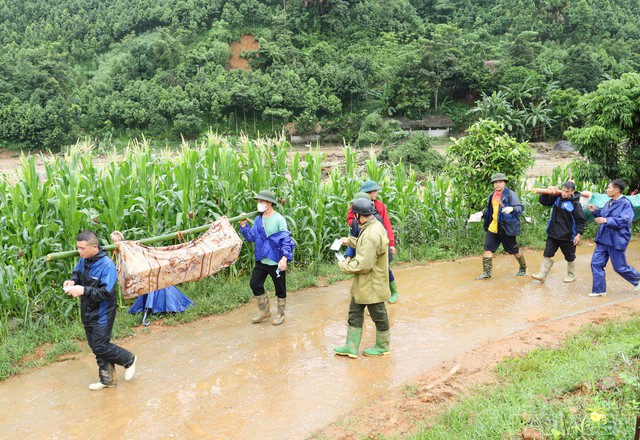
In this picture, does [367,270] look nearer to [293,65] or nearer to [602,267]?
[602,267]

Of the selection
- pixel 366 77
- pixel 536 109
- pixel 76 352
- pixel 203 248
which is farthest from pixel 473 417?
pixel 366 77

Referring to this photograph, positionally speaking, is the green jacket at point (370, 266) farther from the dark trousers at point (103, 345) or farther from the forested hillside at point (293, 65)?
the forested hillside at point (293, 65)

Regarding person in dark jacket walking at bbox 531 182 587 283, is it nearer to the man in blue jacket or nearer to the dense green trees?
the man in blue jacket

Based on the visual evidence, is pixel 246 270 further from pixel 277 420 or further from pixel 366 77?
pixel 366 77

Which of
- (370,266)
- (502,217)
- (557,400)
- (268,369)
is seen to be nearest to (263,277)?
(268,369)

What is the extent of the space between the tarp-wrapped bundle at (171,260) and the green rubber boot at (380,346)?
6.61 ft

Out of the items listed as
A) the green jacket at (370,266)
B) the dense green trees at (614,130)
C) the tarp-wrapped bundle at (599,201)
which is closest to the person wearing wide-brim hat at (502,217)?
the tarp-wrapped bundle at (599,201)

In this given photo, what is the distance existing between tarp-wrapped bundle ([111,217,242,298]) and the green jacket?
70.2 inches

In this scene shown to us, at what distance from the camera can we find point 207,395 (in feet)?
15.8

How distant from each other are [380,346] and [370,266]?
954 millimetres

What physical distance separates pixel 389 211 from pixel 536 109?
33034 millimetres

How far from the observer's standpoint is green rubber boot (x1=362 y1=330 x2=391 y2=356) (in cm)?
545

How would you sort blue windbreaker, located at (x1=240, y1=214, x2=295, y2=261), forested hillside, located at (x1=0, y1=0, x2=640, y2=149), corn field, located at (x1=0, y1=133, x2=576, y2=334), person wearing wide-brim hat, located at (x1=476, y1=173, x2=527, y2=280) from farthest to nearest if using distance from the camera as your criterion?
forested hillside, located at (x1=0, y1=0, x2=640, y2=149) → person wearing wide-brim hat, located at (x1=476, y1=173, x2=527, y2=280) → corn field, located at (x1=0, y1=133, x2=576, y2=334) → blue windbreaker, located at (x1=240, y1=214, x2=295, y2=261)

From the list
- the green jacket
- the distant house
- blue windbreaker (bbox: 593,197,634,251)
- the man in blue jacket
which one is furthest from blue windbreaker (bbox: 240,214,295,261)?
the distant house
